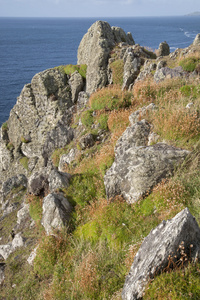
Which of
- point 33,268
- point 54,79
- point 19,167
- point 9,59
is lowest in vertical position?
point 19,167

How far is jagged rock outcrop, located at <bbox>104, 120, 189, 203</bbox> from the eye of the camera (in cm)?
852

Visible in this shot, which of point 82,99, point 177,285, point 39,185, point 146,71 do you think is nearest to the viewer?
point 177,285

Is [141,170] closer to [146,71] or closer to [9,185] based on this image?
[146,71]

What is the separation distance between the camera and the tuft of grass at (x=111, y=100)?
16750 millimetres

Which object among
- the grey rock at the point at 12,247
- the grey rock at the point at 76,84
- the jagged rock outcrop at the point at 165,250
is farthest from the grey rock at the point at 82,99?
the jagged rock outcrop at the point at 165,250

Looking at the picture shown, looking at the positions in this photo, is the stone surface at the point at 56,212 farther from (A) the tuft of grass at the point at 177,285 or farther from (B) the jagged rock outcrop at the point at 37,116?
(B) the jagged rock outcrop at the point at 37,116

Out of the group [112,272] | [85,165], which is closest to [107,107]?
[85,165]

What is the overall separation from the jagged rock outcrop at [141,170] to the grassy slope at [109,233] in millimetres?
350

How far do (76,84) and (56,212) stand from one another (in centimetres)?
2099

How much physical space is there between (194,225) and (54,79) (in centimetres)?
2760

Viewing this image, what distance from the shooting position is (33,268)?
9625 millimetres

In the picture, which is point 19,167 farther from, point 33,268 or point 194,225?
point 194,225

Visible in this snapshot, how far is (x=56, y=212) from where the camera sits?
10156mm

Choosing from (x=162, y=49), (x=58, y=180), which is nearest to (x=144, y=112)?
(x=58, y=180)
